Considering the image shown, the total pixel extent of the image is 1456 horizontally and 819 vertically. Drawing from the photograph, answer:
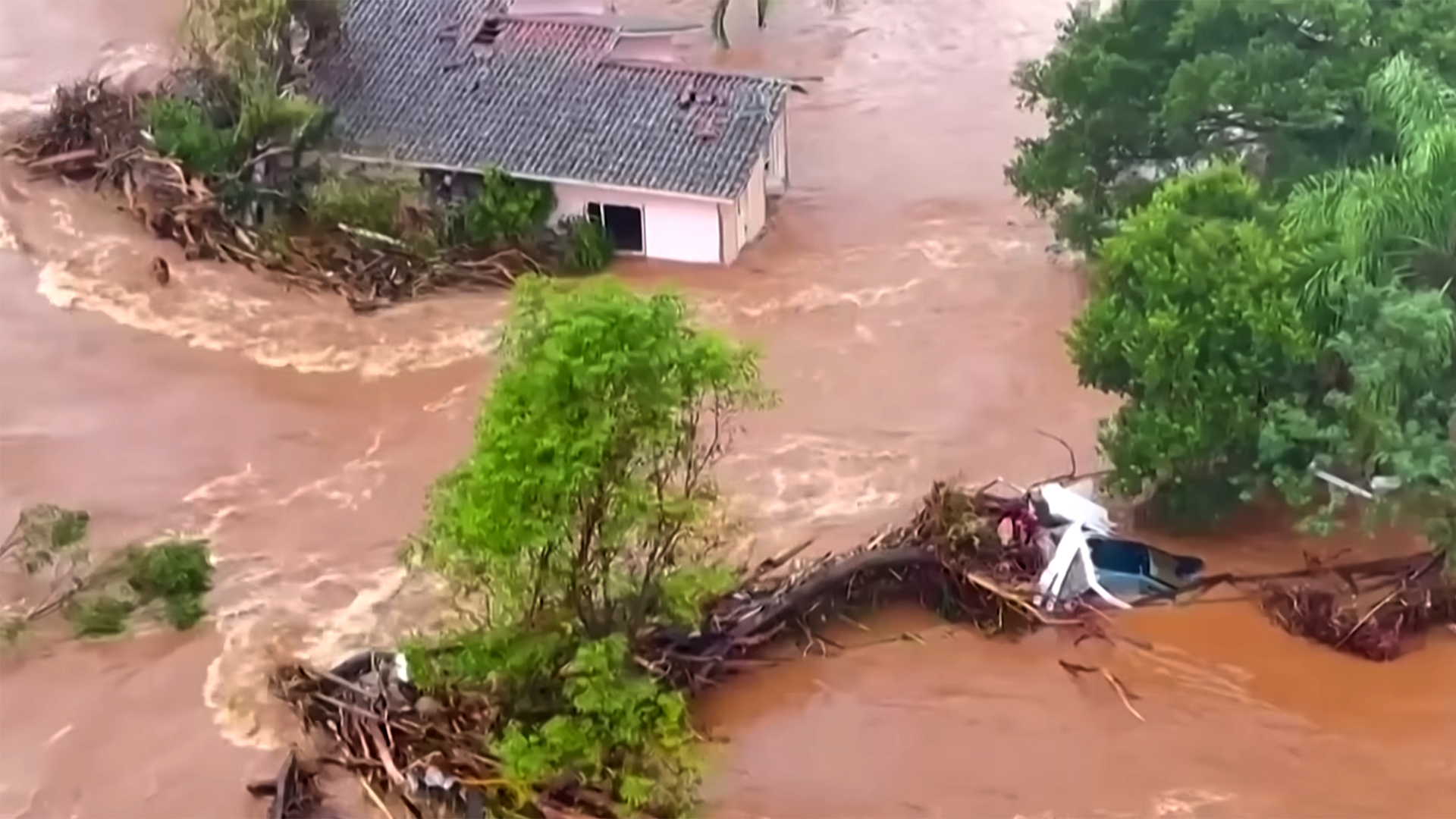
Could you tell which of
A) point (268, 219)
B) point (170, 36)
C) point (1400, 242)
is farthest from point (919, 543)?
point (170, 36)

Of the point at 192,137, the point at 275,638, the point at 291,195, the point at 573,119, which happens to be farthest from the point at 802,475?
the point at 192,137

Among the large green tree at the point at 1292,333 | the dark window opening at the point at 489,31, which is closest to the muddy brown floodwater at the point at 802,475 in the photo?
the large green tree at the point at 1292,333

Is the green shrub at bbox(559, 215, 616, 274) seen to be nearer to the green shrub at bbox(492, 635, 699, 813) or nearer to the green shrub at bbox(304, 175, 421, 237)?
the green shrub at bbox(304, 175, 421, 237)

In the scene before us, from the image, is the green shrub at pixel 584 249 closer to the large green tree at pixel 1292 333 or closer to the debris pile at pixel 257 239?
the debris pile at pixel 257 239

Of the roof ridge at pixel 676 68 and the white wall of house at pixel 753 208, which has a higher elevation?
the roof ridge at pixel 676 68

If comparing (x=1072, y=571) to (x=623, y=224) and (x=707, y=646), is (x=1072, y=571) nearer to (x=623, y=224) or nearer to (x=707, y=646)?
(x=707, y=646)

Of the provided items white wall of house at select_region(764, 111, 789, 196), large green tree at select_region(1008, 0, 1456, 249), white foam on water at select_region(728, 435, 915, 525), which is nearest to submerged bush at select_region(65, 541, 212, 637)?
white foam on water at select_region(728, 435, 915, 525)
